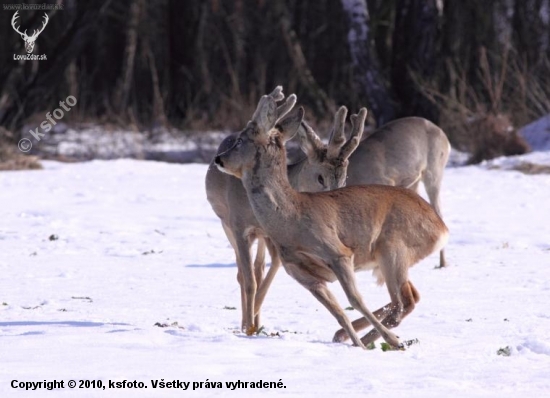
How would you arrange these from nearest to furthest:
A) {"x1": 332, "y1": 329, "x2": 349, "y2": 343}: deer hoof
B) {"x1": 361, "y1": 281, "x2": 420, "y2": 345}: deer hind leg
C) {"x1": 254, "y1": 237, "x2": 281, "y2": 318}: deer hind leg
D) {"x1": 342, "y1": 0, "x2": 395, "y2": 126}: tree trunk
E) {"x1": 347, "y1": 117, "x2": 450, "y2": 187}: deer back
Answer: {"x1": 332, "y1": 329, "x2": 349, "y2": 343}: deer hoof < {"x1": 361, "y1": 281, "x2": 420, "y2": 345}: deer hind leg < {"x1": 254, "y1": 237, "x2": 281, "y2": 318}: deer hind leg < {"x1": 347, "y1": 117, "x2": 450, "y2": 187}: deer back < {"x1": 342, "y1": 0, "x2": 395, "y2": 126}: tree trunk

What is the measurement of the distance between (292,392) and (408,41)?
1665 cm

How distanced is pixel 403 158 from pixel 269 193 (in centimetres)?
581

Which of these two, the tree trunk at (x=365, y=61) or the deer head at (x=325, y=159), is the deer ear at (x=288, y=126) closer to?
the deer head at (x=325, y=159)

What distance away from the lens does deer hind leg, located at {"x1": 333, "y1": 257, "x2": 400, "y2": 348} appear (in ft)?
22.5

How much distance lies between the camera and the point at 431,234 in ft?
24.3

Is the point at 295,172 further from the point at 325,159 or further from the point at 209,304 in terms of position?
the point at 209,304

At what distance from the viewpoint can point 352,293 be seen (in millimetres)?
6859

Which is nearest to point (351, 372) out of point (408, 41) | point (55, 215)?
point (55, 215)

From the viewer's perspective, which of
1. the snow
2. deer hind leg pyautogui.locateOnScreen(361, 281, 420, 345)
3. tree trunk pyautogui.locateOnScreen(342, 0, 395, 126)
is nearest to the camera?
deer hind leg pyautogui.locateOnScreen(361, 281, 420, 345)

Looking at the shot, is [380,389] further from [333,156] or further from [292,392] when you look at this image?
[333,156]

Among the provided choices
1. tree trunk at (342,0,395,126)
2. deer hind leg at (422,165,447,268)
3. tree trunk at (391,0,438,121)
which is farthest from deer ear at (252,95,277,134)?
tree trunk at (342,0,395,126)

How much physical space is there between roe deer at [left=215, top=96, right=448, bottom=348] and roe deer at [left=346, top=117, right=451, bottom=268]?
488 centimetres

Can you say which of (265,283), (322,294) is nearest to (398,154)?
(265,283)

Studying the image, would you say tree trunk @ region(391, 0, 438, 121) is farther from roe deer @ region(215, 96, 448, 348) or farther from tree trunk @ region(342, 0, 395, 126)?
roe deer @ region(215, 96, 448, 348)
